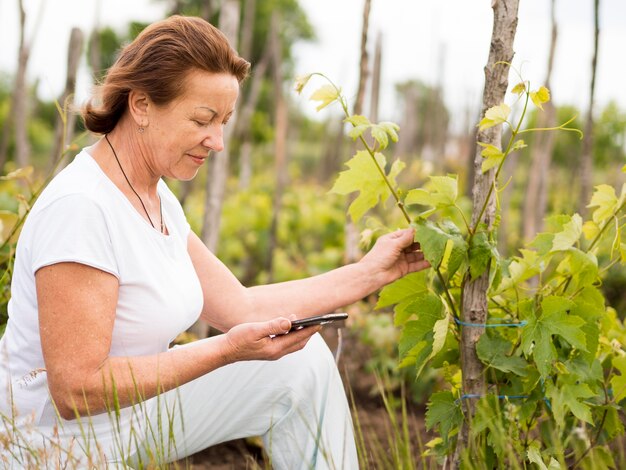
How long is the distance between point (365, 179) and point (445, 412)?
62cm

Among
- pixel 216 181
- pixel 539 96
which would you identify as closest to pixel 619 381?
pixel 539 96

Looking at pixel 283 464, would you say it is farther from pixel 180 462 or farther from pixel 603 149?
pixel 603 149

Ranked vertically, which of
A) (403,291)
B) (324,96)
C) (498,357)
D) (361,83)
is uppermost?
(361,83)

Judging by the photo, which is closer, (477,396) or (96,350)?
(96,350)

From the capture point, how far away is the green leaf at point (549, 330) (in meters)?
1.63

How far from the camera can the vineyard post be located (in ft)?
5.62

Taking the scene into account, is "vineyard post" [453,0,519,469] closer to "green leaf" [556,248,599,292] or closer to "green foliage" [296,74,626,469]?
"green foliage" [296,74,626,469]

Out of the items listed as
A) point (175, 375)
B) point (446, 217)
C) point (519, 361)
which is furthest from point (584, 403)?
point (175, 375)

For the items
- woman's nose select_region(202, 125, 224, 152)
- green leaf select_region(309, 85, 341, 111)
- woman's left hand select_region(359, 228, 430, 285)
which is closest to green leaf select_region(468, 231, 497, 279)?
woman's left hand select_region(359, 228, 430, 285)

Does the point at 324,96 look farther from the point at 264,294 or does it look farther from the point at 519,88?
the point at 264,294

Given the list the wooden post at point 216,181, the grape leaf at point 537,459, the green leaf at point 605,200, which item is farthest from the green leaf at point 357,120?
the wooden post at point 216,181

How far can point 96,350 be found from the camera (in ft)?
5.14

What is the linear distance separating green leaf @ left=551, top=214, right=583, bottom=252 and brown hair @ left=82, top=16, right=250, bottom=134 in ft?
3.00

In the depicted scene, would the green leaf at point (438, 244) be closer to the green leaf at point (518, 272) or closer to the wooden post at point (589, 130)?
the green leaf at point (518, 272)
